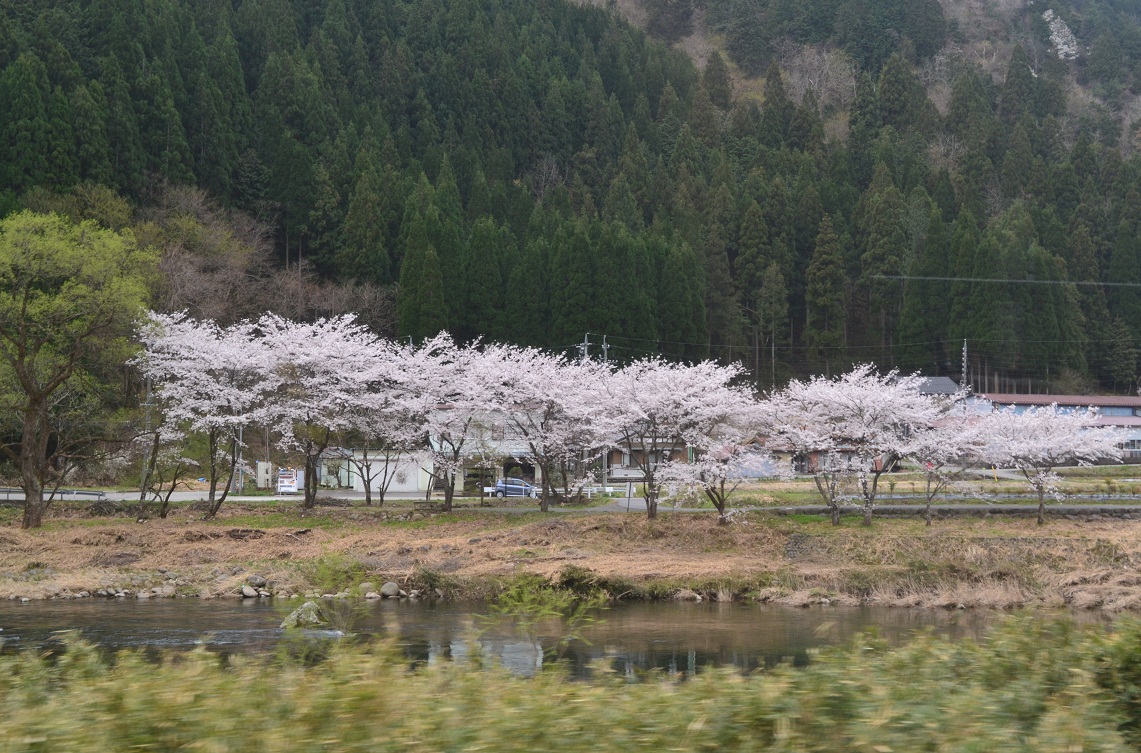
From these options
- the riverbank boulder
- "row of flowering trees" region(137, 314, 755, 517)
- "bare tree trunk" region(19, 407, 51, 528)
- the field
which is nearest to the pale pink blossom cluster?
the field

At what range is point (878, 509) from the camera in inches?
1059

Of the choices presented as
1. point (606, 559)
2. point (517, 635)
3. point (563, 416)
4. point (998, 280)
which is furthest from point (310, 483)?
point (998, 280)

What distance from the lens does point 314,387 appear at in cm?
2998

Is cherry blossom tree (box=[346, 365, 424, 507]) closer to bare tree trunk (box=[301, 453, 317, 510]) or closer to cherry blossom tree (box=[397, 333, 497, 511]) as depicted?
cherry blossom tree (box=[397, 333, 497, 511])

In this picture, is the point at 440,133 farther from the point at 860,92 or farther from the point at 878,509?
the point at 878,509

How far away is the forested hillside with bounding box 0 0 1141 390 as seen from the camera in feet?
162

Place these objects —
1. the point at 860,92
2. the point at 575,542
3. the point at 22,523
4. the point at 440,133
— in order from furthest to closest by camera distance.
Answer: the point at 860,92
the point at 440,133
the point at 22,523
the point at 575,542

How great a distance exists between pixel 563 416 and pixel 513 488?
7.32m

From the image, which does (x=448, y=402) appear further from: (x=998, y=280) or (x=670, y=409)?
(x=998, y=280)

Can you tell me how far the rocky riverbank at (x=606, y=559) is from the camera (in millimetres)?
19734

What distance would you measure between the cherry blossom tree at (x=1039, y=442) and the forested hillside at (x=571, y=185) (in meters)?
21.4

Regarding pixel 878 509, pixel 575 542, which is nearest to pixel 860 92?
pixel 878 509

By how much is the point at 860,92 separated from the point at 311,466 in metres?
70.8

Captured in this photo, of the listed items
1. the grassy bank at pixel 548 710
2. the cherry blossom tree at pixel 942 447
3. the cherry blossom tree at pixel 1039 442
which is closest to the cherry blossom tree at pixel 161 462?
the cherry blossom tree at pixel 942 447
